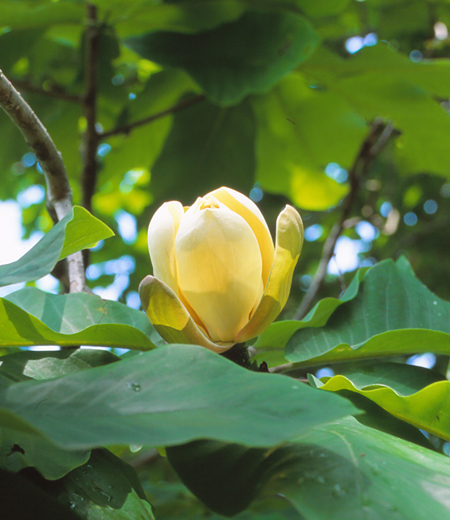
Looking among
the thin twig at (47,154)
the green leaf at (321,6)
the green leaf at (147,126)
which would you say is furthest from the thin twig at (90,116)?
the green leaf at (321,6)

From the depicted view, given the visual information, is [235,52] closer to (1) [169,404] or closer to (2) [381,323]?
(2) [381,323]

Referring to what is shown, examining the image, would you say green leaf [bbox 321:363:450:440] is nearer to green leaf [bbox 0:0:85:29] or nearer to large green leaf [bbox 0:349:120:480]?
large green leaf [bbox 0:349:120:480]

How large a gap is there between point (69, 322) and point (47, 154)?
211 millimetres

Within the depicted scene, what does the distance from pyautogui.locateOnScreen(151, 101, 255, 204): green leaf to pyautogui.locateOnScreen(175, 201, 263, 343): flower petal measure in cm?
96

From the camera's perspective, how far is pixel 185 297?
1.82 feet

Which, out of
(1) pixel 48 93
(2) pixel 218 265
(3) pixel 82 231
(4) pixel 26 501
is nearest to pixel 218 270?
(2) pixel 218 265

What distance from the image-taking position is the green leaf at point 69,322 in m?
0.52

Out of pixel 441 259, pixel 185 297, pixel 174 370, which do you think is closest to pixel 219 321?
pixel 185 297

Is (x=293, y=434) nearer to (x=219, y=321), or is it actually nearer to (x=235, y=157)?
(x=219, y=321)

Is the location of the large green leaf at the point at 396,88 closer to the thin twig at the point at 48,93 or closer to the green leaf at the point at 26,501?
the thin twig at the point at 48,93

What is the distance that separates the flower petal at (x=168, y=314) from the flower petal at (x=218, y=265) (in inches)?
1.3

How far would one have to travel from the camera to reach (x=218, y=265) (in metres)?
0.52

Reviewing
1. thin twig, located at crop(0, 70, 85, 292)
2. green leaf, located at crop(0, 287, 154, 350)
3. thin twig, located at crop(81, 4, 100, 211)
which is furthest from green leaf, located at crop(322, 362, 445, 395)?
thin twig, located at crop(81, 4, 100, 211)

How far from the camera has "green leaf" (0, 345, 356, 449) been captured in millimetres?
307
